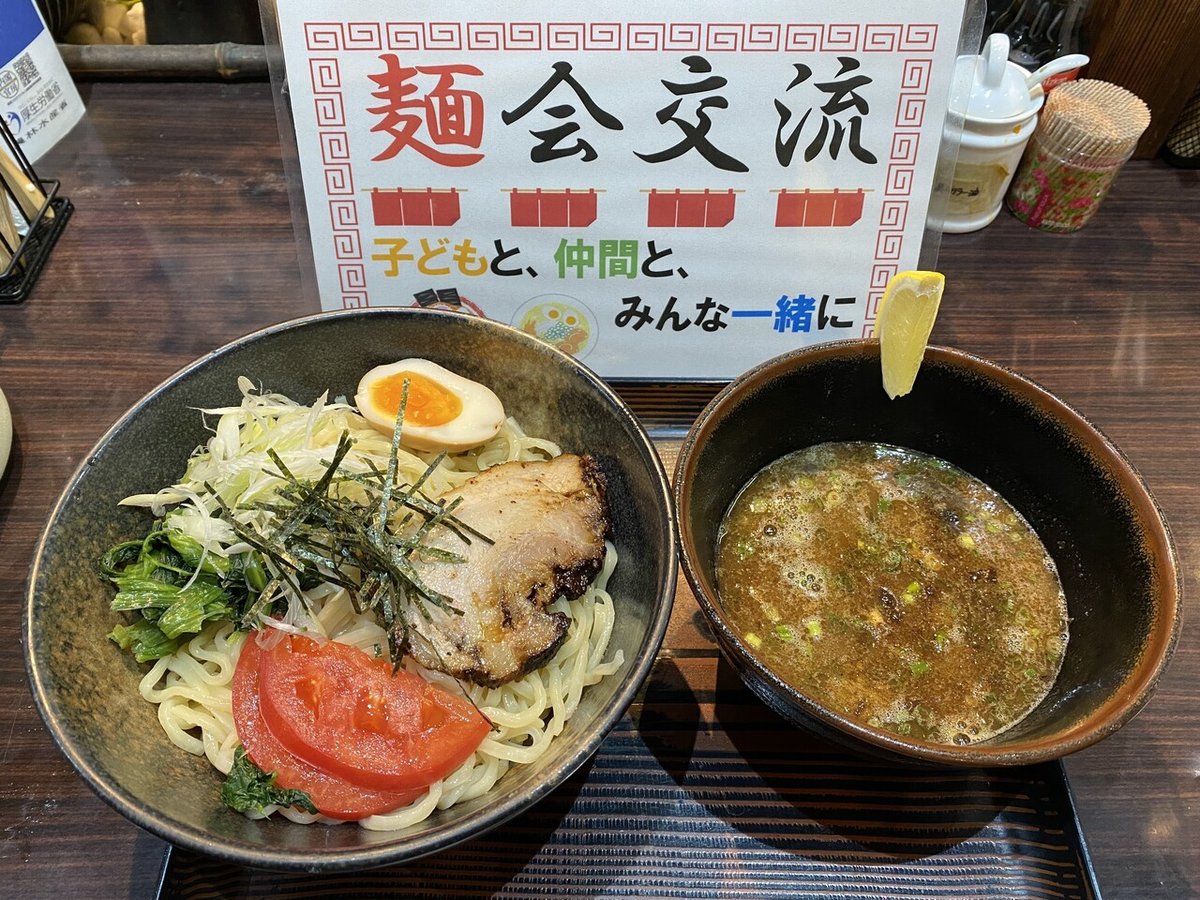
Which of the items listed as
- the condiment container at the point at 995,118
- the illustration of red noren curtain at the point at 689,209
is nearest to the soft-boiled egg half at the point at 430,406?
the illustration of red noren curtain at the point at 689,209

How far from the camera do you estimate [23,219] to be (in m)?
2.90

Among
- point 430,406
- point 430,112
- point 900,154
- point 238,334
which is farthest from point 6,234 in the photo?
point 900,154

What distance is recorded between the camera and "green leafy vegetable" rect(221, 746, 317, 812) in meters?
1.54

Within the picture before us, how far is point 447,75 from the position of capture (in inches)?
80.6

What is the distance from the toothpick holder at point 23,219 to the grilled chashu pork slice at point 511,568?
183 centimetres

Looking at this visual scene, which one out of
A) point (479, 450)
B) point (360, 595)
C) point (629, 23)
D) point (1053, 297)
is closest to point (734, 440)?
point (479, 450)

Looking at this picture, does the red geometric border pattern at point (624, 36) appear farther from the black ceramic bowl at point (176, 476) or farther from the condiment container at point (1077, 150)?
the condiment container at point (1077, 150)

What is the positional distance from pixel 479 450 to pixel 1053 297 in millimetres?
1864

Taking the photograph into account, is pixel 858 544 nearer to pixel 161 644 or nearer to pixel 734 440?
pixel 734 440

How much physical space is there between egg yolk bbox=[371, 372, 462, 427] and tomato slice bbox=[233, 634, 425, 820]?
685mm

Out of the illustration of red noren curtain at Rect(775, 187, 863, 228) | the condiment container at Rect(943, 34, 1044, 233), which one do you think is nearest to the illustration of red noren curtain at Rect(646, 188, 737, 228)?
the illustration of red noren curtain at Rect(775, 187, 863, 228)

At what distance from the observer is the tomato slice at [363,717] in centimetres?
154

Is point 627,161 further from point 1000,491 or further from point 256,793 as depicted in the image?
point 256,793

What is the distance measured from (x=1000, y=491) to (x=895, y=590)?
39cm
